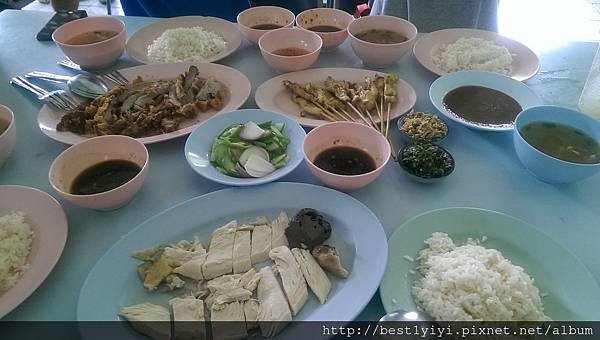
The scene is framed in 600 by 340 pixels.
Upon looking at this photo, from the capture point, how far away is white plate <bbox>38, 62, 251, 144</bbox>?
5.54 ft

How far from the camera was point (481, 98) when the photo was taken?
185 centimetres

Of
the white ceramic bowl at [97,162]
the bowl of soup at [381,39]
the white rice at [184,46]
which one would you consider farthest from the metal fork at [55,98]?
the bowl of soup at [381,39]

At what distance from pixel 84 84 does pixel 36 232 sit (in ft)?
3.07

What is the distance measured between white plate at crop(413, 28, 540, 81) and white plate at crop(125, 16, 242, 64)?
3.50ft

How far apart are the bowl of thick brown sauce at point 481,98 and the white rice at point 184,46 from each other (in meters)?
1.25

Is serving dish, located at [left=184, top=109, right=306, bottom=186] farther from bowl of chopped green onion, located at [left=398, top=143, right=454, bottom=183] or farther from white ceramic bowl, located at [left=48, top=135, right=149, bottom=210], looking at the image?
bowl of chopped green onion, located at [left=398, top=143, right=454, bottom=183]

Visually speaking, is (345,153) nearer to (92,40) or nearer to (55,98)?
(55,98)

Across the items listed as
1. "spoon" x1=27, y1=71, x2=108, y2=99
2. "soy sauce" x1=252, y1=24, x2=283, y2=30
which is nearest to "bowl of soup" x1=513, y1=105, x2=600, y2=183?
"soy sauce" x1=252, y1=24, x2=283, y2=30

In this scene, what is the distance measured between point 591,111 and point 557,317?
3.68ft

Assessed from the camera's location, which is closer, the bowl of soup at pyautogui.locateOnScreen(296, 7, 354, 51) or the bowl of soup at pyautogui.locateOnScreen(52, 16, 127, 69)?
the bowl of soup at pyautogui.locateOnScreen(52, 16, 127, 69)

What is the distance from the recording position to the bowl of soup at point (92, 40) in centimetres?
207

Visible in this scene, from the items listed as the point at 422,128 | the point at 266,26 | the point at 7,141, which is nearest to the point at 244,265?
the point at 422,128

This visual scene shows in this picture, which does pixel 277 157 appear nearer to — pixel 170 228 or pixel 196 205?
pixel 196 205

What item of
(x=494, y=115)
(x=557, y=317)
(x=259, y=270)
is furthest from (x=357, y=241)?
(x=494, y=115)
